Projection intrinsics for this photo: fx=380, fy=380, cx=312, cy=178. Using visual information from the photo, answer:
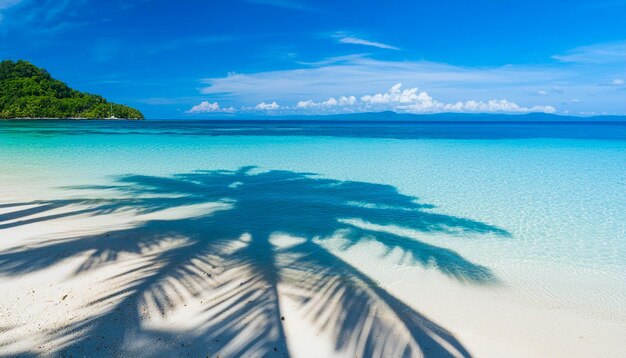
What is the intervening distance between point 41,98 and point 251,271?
4854 inches

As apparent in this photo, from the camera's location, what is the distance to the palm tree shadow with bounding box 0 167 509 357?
4.09 meters

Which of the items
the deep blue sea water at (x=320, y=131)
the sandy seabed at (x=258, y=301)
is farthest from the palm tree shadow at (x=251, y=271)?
the deep blue sea water at (x=320, y=131)

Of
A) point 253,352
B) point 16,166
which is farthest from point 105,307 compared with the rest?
point 16,166

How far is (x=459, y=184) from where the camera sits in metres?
14.4

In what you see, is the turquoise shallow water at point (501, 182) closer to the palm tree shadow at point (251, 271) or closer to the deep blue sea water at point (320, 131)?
the palm tree shadow at point (251, 271)

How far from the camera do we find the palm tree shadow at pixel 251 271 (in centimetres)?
409

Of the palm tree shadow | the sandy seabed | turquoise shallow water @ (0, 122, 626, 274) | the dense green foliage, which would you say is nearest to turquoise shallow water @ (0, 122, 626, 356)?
turquoise shallow water @ (0, 122, 626, 274)

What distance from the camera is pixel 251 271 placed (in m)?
5.96

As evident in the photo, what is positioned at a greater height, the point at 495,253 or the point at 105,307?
the point at 105,307

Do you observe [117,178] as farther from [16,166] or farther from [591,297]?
[591,297]

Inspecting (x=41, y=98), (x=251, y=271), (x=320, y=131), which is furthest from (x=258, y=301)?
(x=41, y=98)

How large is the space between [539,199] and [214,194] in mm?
10251

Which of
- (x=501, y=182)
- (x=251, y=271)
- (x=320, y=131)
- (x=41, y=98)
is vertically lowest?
(x=320, y=131)

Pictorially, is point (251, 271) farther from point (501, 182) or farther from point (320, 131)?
point (320, 131)
